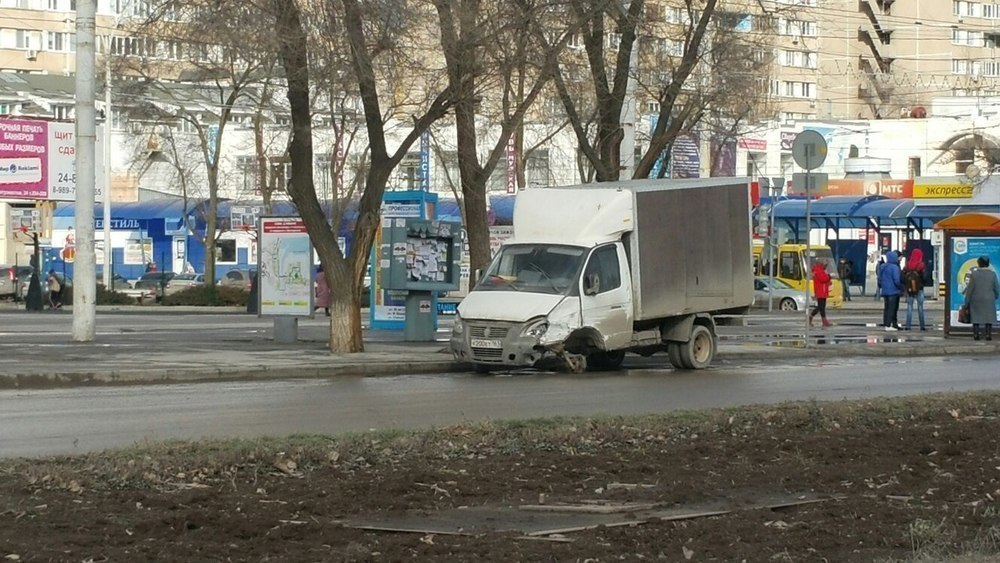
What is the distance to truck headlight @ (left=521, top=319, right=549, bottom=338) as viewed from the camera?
21.6 m

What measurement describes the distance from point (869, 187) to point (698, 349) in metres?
52.2

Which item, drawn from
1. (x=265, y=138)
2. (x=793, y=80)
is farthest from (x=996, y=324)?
(x=793, y=80)

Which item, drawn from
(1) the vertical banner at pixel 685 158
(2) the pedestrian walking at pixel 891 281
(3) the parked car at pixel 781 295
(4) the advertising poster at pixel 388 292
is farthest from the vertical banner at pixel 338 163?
(2) the pedestrian walking at pixel 891 281

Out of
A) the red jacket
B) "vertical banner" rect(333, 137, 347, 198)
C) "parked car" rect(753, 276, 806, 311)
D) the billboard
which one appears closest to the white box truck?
the red jacket

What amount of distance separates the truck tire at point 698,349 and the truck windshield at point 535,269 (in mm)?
2720

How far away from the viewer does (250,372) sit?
70.0ft

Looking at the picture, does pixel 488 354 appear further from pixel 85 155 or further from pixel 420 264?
pixel 85 155

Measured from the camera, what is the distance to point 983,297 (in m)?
31.6

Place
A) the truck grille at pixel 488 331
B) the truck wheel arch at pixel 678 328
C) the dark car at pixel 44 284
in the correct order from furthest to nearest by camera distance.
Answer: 1. the dark car at pixel 44 284
2. the truck wheel arch at pixel 678 328
3. the truck grille at pixel 488 331

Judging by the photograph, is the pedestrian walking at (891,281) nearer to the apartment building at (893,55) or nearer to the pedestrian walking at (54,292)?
the pedestrian walking at (54,292)

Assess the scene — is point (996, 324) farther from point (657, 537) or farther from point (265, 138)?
point (265, 138)

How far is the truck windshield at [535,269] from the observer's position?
22.3 m

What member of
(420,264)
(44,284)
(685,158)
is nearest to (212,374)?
(420,264)

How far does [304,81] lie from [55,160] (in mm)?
29112
